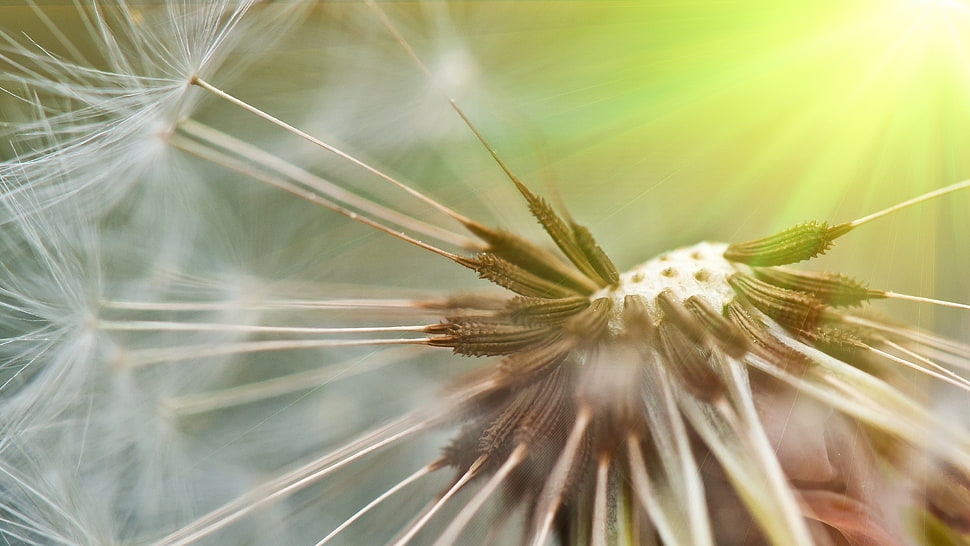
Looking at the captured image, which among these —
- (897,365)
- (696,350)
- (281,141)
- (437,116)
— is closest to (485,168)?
(437,116)

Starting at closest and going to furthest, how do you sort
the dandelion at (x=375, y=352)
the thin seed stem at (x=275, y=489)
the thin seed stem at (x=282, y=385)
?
1. the dandelion at (x=375, y=352)
2. the thin seed stem at (x=275, y=489)
3. the thin seed stem at (x=282, y=385)

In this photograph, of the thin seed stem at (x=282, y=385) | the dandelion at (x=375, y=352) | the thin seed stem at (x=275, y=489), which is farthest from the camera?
the thin seed stem at (x=282, y=385)

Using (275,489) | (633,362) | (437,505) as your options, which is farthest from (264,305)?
(633,362)

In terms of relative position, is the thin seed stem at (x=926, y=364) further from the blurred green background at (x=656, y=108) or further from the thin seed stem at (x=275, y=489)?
the thin seed stem at (x=275, y=489)

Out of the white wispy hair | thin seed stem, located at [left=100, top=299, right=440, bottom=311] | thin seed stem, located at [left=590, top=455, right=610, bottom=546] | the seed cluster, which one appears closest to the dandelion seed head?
the seed cluster

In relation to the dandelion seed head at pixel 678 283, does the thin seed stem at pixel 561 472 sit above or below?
below

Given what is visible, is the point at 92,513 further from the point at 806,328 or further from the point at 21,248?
the point at 806,328

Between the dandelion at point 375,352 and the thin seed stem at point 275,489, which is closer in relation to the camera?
the dandelion at point 375,352

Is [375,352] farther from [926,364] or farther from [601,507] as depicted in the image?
[926,364]

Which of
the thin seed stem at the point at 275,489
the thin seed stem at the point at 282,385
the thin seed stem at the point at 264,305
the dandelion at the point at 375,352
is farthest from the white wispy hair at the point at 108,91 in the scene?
the thin seed stem at the point at 275,489
